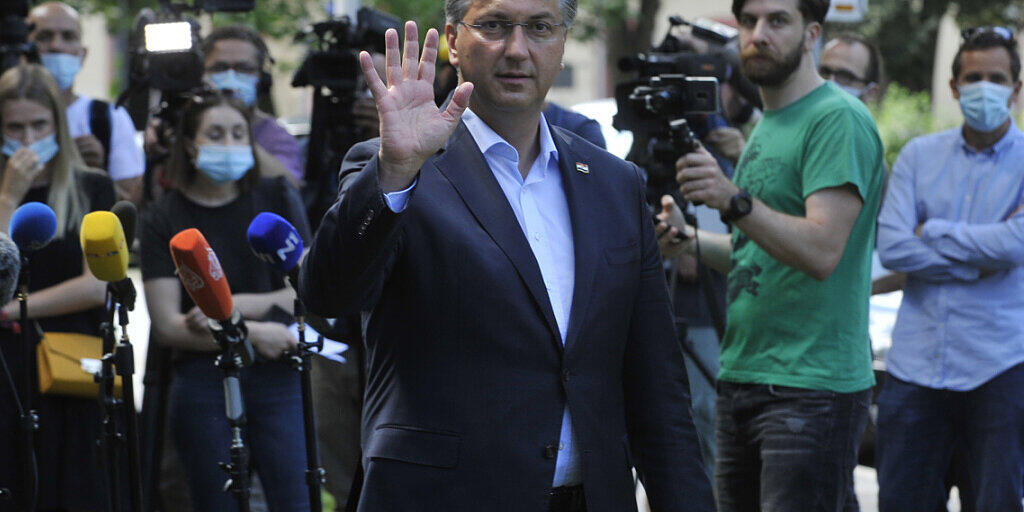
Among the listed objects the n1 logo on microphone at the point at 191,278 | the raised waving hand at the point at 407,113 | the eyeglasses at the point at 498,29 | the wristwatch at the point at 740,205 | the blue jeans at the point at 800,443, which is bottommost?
the blue jeans at the point at 800,443

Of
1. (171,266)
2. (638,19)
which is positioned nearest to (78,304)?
(171,266)

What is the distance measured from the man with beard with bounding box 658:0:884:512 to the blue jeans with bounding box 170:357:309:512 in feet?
5.31

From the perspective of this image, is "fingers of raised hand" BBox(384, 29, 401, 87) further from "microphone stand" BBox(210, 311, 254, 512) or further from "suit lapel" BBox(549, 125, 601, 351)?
"microphone stand" BBox(210, 311, 254, 512)

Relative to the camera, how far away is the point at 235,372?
13.0ft

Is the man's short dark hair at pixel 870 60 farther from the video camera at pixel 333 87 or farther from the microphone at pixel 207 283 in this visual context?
the microphone at pixel 207 283

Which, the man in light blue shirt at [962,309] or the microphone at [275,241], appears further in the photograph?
the man in light blue shirt at [962,309]

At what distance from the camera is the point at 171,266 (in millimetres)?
5410

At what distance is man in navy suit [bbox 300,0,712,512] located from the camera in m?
2.86

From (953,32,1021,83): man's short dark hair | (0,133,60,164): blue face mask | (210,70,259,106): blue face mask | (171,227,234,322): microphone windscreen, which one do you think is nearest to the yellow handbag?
(0,133,60,164): blue face mask

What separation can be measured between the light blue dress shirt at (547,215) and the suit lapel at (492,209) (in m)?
0.04

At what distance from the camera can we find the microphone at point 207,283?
369 centimetres

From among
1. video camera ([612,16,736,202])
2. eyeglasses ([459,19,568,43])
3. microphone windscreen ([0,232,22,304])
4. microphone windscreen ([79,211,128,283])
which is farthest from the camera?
video camera ([612,16,736,202])

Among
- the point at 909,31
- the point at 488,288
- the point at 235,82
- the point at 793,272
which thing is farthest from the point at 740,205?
the point at 909,31

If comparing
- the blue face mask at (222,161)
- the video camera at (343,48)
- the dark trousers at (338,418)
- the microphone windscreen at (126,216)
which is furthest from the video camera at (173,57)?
the microphone windscreen at (126,216)
